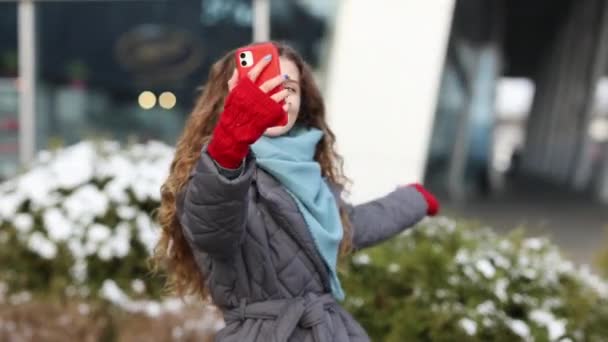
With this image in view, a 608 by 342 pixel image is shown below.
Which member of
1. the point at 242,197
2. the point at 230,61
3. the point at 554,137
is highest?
the point at 230,61

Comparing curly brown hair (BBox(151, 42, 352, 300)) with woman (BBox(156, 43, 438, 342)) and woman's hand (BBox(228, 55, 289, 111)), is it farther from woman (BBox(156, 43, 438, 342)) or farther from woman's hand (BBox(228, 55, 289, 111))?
woman's hand (BBox(228, 55, 289, 111))

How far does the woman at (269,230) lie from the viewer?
5.43 ft

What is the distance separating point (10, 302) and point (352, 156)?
141 inches

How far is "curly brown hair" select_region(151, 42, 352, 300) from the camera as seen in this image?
1.88 metres

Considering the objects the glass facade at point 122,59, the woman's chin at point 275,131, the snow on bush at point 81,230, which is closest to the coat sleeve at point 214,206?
the woman's chin at point 275,131

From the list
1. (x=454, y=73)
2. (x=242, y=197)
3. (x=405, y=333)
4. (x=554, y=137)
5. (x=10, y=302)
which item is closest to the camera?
(x=242, y=197)

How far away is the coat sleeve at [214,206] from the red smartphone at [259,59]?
0.18 m

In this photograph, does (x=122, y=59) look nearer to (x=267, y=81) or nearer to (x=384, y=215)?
(x=384, y=215)

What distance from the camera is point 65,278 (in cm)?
418

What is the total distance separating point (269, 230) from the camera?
1806 mm

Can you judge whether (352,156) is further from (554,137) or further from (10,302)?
(554,137)

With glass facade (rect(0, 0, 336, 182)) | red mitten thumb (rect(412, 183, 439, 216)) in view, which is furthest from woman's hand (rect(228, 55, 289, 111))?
glass facade (rect(0, 0, 336, 182))

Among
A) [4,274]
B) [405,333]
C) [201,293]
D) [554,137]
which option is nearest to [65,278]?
[4,274]

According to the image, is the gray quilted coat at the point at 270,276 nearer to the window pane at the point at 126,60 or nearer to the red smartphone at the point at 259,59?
the red smartphone at the point at 259,59
